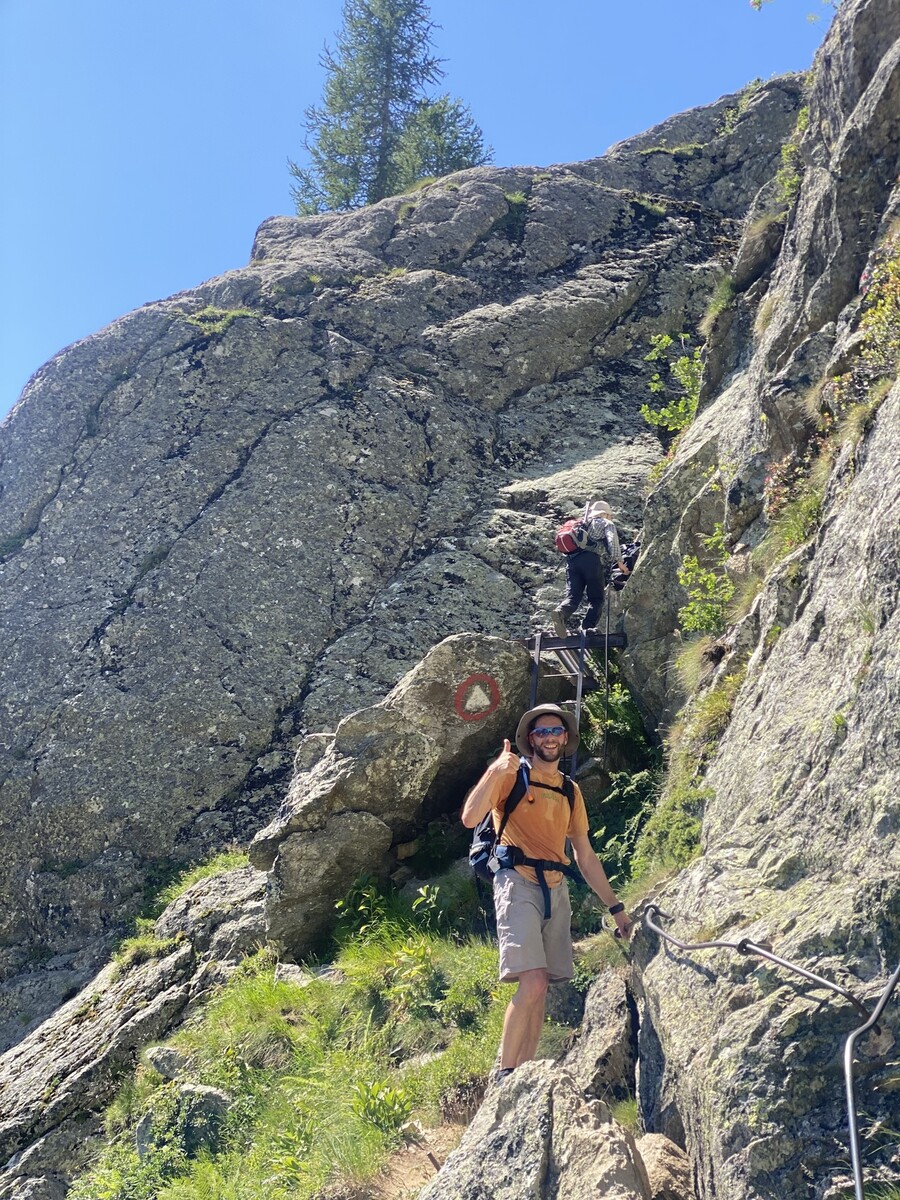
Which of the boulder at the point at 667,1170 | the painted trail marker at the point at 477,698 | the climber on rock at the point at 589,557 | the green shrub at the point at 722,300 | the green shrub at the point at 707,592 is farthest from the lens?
the green shrub at the point at 722,300

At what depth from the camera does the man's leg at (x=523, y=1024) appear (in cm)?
600

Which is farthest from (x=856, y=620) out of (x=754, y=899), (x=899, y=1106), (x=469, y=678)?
(x=469, y=678)

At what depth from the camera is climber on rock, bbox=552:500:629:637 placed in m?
12.2

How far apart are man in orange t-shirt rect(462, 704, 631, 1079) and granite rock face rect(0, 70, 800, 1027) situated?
796cm

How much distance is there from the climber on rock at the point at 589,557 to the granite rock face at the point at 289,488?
8.72 ft

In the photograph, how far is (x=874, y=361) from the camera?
7609 millimetres

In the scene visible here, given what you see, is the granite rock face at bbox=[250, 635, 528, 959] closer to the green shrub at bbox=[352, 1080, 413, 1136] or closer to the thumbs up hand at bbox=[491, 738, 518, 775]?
the green shrub at bbox=[352, 1080, 413, 1136]

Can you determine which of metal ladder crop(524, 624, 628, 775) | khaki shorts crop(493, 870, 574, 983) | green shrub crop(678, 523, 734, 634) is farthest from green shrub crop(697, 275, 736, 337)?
khaki shorts crop(493, 870, 574, 983)

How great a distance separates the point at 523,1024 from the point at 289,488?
12615mm

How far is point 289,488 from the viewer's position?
56.5ft

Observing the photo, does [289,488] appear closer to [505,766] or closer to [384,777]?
[384,777]

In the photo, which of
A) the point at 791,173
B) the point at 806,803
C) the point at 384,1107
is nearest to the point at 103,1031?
the point at 384,1107

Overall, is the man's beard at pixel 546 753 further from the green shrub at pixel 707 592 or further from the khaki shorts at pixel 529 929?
the green shrub at pixel 707 592

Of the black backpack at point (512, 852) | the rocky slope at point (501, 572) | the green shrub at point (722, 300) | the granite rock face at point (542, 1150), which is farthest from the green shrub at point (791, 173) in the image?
the granite rock face at point (542, 1150)
